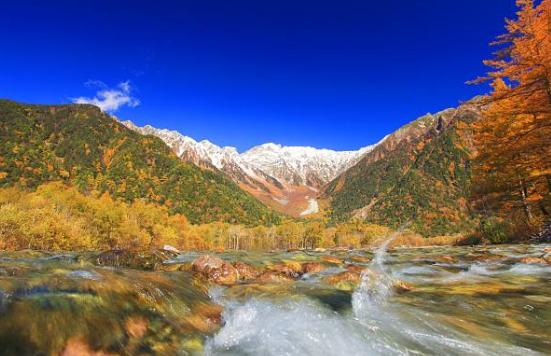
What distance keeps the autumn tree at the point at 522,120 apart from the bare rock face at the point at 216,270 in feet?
44.0

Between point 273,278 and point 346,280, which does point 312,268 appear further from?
point 346,280

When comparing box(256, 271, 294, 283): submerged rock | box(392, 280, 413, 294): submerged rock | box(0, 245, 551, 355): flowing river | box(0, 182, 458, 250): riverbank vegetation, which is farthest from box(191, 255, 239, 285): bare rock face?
box(0, 182, 458, 250): riverbank vegetation

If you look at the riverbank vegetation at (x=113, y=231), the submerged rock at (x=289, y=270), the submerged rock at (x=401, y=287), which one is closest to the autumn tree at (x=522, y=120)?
the submerged rock at (x=401, y=287)

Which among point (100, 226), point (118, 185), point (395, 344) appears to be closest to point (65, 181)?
point (118, 185)

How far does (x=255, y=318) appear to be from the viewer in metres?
7.69

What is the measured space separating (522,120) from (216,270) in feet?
82.7

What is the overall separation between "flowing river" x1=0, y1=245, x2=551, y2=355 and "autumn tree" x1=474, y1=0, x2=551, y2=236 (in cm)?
977

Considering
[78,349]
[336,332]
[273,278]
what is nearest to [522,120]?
[273,278]

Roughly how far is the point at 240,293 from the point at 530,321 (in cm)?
695

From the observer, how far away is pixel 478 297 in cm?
1048

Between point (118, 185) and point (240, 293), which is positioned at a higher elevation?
point (118, 185)

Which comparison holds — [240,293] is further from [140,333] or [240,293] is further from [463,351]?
[463,351]

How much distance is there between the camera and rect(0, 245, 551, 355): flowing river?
500 centimetres

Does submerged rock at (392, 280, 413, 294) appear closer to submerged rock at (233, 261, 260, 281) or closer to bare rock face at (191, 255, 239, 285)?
submerged rock at (233, 261, 260, 281)
